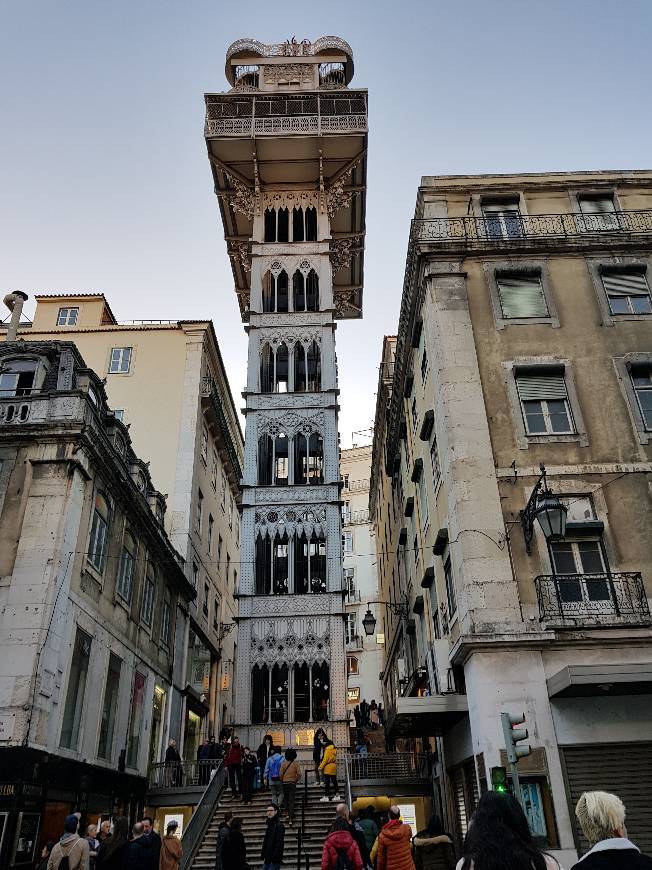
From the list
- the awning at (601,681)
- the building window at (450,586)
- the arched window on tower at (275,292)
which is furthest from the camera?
the arched window on tower at (275,292)

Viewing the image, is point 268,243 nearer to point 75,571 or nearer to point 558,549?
point 75,571

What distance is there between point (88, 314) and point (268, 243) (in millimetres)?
11290

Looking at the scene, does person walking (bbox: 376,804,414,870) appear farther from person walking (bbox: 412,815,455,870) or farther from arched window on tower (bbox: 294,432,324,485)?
arched window on tower (bbox: 294,432,324,485)

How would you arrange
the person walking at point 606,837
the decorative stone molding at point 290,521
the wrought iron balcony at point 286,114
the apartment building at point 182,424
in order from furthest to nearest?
the wrought iron balcony at point 286,114 < the decorative stone molding at point 290,521 < the apartment building at point 182,424 < the person walking at point 606,837

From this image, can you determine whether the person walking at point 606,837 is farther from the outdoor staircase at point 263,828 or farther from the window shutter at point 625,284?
the window shutter at point 625,284

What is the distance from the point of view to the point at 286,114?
43531 mm

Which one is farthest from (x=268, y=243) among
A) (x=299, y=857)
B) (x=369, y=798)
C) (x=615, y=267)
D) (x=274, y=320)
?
(x=299, y=857)

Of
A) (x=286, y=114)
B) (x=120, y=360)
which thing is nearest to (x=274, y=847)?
(x=120, y=360)

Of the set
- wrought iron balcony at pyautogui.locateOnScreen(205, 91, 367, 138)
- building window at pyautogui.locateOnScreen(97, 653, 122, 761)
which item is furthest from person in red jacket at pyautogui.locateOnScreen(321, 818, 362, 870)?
wrought iron balcony at pyautogui.locateOnScreen(205, 91, 367, 138)

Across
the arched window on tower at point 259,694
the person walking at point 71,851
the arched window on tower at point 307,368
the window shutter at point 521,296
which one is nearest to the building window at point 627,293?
the window shutter at point 521,296

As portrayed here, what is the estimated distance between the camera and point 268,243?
4219 centimetres

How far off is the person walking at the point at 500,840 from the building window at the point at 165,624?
1008 inches

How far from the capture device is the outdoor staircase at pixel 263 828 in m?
16.6

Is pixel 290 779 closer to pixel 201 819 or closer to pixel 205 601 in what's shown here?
pixel 201 819
